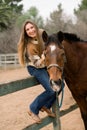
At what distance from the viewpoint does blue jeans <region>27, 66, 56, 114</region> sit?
4.70 m

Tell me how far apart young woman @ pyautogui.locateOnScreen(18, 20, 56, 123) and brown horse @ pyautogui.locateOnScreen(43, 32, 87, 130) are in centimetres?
29

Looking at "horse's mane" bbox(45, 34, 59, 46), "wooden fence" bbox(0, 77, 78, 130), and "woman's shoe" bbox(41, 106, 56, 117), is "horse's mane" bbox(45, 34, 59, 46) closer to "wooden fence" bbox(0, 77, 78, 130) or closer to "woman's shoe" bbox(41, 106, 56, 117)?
"wooden fence" bbox(0, 77, 78, 130)

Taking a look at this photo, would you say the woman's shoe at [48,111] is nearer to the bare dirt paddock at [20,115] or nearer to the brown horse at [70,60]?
the brown horse at [70,60]

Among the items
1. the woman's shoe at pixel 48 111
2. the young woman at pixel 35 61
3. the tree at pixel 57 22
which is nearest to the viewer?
the young woman at pixel 35 61

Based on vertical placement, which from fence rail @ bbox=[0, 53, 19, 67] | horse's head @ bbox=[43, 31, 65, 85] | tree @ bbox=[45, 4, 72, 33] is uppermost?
horse's head @ bbox=[43, 31, 65, 85]

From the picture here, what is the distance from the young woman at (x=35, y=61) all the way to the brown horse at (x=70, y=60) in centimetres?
29

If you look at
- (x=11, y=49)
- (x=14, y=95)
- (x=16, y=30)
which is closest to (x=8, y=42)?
(x=11, y=49)

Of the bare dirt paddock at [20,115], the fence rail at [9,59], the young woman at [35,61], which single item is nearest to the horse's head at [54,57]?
the young woman at [35,61]

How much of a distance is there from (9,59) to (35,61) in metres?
29.0

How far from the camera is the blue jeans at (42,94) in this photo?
15.4 ft

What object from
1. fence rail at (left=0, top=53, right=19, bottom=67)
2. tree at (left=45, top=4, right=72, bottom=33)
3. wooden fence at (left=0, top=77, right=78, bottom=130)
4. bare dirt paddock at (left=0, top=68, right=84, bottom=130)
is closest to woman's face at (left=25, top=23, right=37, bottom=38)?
wooden fence at (left=0, top=77, right=78, bottom=130)

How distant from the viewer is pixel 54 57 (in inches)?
167

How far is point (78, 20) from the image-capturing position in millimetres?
60219

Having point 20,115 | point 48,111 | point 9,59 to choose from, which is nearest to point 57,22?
point 9,59
